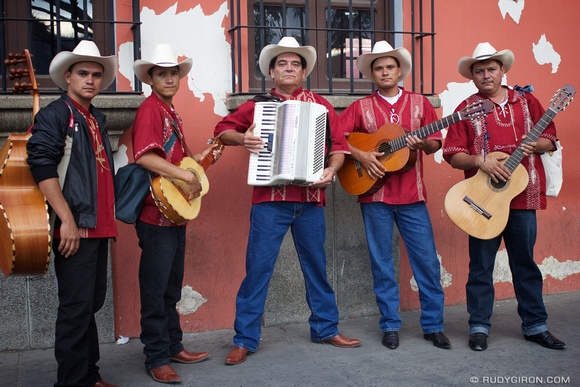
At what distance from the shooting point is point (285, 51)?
3910 mm

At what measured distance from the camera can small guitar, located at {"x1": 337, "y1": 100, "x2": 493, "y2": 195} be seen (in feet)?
12.7

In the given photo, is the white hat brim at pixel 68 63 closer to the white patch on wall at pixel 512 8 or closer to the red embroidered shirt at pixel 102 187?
the red embroidered shirt at pixel 102 187

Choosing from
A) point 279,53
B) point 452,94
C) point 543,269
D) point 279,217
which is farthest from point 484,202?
point 543,269

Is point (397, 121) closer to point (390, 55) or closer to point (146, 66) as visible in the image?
point (390, 55)

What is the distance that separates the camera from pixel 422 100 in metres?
4.21

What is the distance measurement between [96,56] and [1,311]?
1914 mm

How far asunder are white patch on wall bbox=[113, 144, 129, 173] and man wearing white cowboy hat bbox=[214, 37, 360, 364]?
2.51ft

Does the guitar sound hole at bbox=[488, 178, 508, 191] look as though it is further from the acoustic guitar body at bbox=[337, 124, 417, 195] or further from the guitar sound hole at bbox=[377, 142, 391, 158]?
the guitar sound hole at bbox=[377, 142, 391, 158]

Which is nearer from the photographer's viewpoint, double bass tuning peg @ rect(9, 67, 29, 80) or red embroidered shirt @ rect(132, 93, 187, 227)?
double bass tuning peg @ rect(9, 67, 29, 80)

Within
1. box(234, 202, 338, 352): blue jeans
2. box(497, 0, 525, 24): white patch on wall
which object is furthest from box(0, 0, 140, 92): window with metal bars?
box(497, 0, 525, 24): white patch on wall

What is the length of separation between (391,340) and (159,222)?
1.74 m

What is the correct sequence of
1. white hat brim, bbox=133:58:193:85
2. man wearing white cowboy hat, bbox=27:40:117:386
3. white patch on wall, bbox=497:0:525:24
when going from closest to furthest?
man wearing white cowboy hat, bbox=27:40:117:386
white hat brim, bbox=133:58:193:85
white patch on wall, bbox=497:0:525:24

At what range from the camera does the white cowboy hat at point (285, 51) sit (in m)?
3.88

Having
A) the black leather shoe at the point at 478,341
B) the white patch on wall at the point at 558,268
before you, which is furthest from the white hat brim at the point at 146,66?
the white patch on wall at the point at 558,268
